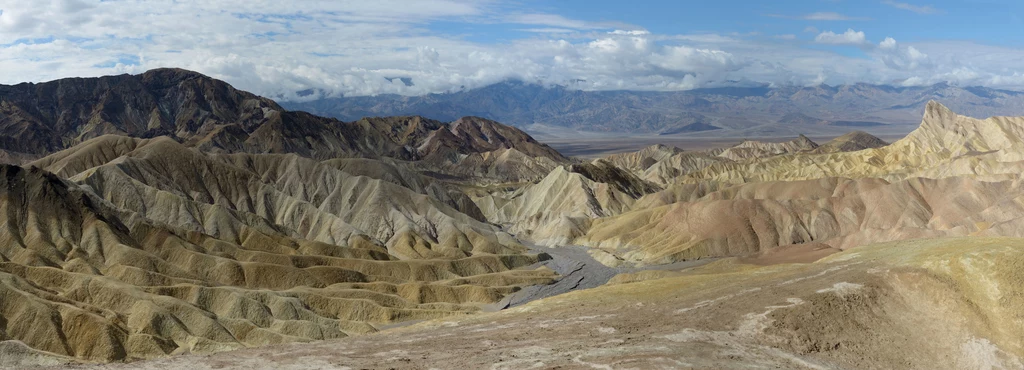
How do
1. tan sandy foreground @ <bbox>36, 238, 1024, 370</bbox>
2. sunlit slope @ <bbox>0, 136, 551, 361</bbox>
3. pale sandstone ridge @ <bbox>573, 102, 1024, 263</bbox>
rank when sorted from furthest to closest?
pale sandstone ridge @ <bbox>573, 102, 1024, 263</bbox> < sunlit slope @ <bbox>0, 136, 551, 361</bbox> < tan sandy foreground @ <bbox>36, 238, 1024, 370</bbox>

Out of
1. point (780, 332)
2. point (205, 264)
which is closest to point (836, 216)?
point (780, 332)

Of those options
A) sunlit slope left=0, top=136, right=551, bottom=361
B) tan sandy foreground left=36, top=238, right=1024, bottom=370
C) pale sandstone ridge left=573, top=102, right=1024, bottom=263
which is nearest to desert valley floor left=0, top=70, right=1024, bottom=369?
tan sandy foreground left=36, top=238, right=1024, bottom=370

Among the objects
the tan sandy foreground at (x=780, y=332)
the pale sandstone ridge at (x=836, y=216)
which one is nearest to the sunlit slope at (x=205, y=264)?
the pale sandstone ridge at (x=836, y=216)

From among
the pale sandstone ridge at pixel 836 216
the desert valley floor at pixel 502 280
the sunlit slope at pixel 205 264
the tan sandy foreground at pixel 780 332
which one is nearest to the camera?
the tan sandy foreground at pixel 780 332

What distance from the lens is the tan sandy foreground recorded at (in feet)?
164

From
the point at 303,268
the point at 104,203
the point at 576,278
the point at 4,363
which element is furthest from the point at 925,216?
the point at 104,203

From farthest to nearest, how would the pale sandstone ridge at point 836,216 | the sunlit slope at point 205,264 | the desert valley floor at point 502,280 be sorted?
the pale sandstone ridge at point 836,216
the sunlit slope at point 205,264
the desert valley floor at point 502,280

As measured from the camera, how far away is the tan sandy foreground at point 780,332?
50.0 meters

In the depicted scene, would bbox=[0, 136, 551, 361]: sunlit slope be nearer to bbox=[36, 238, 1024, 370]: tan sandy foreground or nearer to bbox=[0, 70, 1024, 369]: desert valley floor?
bbox=[0, 70, 1024, 369]: desert valley floor

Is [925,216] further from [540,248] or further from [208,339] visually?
[208,339]

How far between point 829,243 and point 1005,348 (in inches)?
4017

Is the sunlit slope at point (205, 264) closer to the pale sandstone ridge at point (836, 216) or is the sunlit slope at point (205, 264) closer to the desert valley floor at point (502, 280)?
the desert valley floor at point (502, 280)

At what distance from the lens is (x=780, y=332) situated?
188ft

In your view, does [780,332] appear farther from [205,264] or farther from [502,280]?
[205,264]
